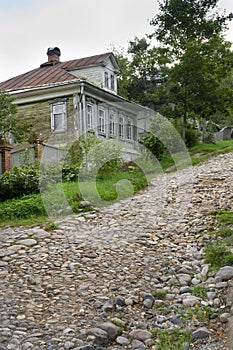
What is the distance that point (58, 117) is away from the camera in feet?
60.9

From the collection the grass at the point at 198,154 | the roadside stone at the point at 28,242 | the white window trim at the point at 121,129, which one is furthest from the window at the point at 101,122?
the roadside stone at the point at 28,242

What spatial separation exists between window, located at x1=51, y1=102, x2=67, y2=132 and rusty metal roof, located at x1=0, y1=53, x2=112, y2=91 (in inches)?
41.5

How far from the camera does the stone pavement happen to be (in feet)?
14.1

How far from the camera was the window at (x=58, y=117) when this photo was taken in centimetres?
1834

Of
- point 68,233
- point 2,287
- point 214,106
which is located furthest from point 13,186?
point 214,106

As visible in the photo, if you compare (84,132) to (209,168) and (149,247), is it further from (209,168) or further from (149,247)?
(149,247)

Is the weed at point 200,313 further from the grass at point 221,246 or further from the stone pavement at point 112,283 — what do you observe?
the grass at point 221,246

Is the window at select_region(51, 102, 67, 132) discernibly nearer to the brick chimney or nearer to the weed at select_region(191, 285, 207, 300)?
the brick chimney

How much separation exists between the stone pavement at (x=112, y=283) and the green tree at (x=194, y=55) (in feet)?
43.9

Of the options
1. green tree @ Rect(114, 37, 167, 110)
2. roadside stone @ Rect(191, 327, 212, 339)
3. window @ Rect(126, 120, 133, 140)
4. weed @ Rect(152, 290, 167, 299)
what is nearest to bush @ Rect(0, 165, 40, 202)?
weed @ Rect(152, 290, 167, 299)

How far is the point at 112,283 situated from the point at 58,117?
13.7 metres

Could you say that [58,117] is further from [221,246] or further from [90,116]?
[221,246]

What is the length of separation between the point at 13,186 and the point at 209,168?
6897 mm

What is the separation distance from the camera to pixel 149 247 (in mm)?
7082
